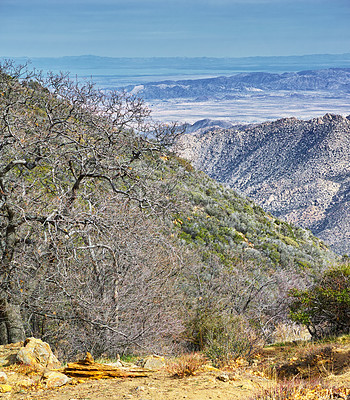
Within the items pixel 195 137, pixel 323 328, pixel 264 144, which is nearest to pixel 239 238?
pixel 323 328

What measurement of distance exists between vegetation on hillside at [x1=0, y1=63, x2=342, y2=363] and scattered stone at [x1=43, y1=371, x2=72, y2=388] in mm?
1131

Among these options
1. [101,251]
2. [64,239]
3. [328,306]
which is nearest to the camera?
[64,239]

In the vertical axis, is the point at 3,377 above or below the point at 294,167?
below

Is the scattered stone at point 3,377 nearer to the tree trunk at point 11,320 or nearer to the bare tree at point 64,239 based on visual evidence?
the bare tree at point 64,239

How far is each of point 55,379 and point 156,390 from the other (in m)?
1.40

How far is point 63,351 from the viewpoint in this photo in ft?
29.2

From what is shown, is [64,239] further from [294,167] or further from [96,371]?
[294,167]

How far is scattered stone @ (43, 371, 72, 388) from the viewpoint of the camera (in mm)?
5348

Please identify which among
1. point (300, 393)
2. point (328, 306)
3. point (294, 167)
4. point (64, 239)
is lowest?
point (328, 306)

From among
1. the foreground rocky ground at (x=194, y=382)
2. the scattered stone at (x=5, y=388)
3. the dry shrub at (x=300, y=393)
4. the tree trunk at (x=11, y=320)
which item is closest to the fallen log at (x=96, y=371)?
the foreground rocky ground at (x=194, y=382)

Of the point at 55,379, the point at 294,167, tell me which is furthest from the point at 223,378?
the point at 294,167

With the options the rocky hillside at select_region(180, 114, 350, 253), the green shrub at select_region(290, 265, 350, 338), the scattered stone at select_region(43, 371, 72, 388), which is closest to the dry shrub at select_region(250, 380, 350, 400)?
the scattered stone at select_region(43, 371, 72, 388)

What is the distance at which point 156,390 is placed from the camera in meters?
5.07

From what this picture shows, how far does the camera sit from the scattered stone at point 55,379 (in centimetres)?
535
